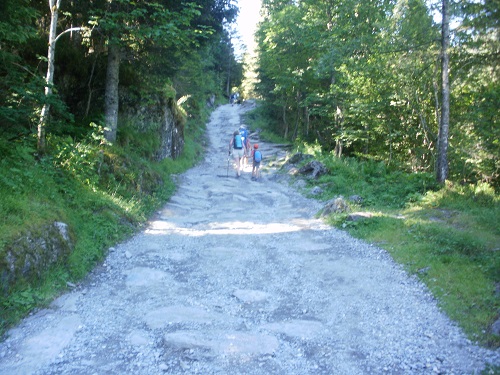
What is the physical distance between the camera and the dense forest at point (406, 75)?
1155 cm

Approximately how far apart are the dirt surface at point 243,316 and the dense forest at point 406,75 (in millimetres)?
7221

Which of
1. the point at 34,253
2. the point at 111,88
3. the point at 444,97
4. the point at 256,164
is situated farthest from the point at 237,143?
the point at 34,253

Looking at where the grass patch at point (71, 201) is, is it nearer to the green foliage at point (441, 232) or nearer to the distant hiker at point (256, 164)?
the green foliage at point (441, 232)

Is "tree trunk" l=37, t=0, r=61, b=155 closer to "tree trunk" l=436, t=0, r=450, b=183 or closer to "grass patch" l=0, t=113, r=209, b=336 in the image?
"grass patch" l=0, t=113, r=209, b=336

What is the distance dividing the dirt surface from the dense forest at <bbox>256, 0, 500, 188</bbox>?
7221mm

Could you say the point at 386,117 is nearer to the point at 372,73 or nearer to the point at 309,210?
the point at 372,73

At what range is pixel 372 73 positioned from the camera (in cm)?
1577

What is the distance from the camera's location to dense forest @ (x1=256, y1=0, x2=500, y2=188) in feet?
37.9

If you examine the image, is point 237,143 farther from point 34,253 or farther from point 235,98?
point 235,98

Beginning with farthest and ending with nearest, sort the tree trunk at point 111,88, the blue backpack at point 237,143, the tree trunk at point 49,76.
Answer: the blue backpack at point 237,143, the tree trunk at point 111,88, the tree trunk at point 49,76

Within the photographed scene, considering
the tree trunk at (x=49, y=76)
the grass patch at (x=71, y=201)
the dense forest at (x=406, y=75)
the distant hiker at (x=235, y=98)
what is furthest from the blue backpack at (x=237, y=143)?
the distant hiker at (x=235, y=98)

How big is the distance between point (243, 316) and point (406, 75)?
1308 cm

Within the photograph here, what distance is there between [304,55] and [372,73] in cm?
808

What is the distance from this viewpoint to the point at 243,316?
4.89 meters
